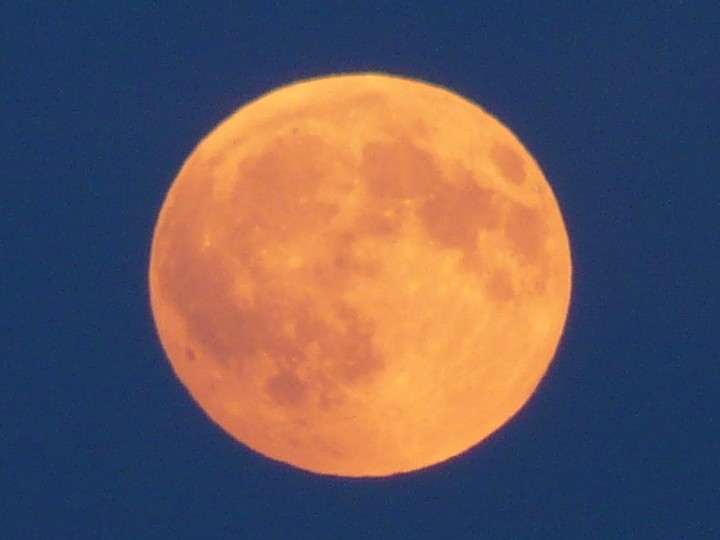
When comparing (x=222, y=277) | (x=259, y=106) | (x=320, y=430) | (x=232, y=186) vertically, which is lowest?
(x=320, y=430)

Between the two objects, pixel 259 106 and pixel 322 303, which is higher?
pixel 259 106

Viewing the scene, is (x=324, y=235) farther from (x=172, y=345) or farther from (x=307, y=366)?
(x=172, y=345)

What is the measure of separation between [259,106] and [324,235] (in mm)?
1994

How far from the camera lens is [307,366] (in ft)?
36.5

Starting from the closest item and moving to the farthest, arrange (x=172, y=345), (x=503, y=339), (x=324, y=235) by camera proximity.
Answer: (x=324, y=235) → (x=503, y=339) → (x=172, y=345)

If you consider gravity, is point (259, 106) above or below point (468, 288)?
above

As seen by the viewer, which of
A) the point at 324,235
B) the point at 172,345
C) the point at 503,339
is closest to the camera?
the point at 324,235

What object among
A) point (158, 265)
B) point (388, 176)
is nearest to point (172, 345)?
point (158, 265)

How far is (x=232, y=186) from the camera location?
443 inches

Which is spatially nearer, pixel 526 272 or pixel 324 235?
pixel 324 235

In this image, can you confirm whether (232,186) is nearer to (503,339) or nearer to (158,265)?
(158,265)

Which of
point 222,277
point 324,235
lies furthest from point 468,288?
point 222,277

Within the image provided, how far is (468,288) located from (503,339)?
693mm

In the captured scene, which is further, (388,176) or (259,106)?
(259,106)
